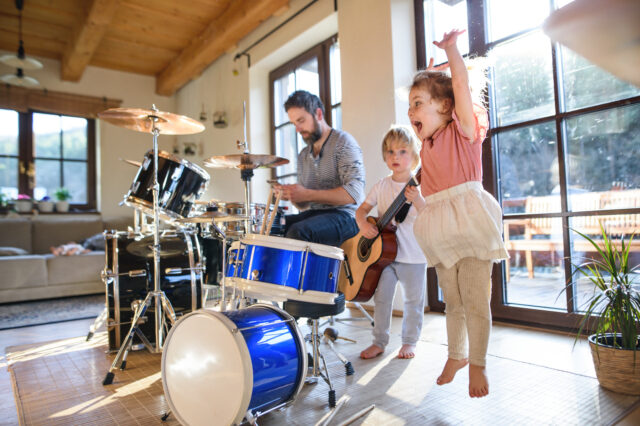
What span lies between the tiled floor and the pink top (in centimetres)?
71

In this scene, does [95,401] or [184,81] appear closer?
[95,401]

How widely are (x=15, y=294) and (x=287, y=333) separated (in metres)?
3.92

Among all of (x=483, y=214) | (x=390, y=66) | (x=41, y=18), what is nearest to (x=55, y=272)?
(x=41, y=18)

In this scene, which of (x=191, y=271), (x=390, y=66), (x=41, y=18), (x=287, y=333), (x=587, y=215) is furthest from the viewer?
(x=41, y=18)

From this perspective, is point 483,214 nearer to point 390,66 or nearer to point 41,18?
point 390,66

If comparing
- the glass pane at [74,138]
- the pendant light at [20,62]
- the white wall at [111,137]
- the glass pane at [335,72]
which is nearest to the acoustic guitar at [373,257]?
the glass pane at [335,72]

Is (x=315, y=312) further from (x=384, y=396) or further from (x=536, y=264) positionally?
(x=536, y=264)

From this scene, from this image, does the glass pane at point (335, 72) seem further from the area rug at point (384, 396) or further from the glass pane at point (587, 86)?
the area rug at point (384, 396)

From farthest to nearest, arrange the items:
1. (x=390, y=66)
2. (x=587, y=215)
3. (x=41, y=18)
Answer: (x=41, y=18)
(x=390, y=66)
(x=587, y=215)

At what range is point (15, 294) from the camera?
152 inches

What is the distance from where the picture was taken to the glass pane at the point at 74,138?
18.5ft

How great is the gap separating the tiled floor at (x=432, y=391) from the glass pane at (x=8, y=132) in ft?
14.9

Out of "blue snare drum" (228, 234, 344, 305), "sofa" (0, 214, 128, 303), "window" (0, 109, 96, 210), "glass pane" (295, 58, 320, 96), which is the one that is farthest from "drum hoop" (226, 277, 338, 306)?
"window" (0, 109, 96, 210)

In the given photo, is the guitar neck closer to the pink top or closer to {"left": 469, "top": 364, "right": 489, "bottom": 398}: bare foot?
the pink top
